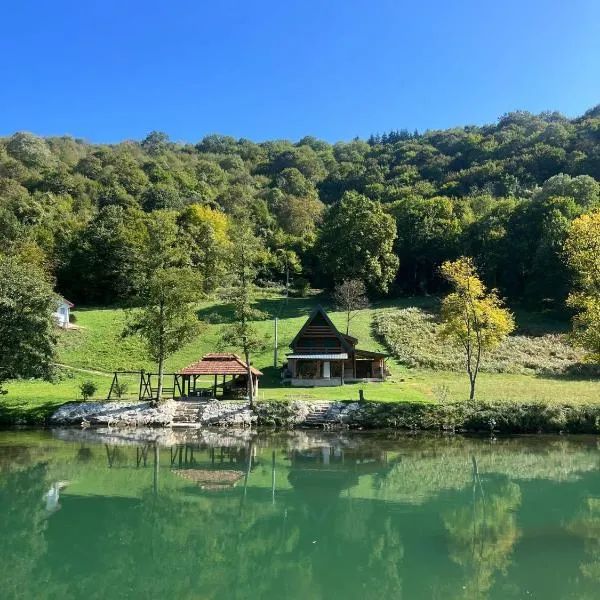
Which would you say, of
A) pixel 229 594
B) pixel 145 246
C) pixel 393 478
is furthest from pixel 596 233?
pixel 229 594

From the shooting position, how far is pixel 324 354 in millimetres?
42562

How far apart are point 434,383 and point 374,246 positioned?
2581cm

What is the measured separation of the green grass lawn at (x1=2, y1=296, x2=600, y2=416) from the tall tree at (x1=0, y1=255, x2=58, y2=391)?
3280mm

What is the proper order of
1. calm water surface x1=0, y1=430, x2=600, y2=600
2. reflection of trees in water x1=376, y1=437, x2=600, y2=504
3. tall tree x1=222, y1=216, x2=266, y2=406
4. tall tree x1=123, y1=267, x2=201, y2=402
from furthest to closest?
tall tree x1=123, y1=267, x2=201, y2=402 < tall tree x1=222, y1=216, x2=266, y2=406 < reflection of trees in water x1=376, y1=437, x2=600, y2=504 < calm water surface x1=0, y1=430, x2=600, y2=600

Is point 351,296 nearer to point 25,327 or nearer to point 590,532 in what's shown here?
point 25,327

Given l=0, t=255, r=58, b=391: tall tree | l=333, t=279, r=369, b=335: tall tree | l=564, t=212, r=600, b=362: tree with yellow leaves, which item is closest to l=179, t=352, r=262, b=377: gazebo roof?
l=0, t=255, r=58, b=391: tall tree

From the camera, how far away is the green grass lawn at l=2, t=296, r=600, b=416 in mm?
34125

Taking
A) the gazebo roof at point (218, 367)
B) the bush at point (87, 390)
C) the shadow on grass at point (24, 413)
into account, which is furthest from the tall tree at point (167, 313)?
the shadow on grass at point (24, 413)

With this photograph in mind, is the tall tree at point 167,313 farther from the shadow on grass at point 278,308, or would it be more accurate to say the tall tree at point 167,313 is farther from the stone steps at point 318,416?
the shadow on grass at point 278,308

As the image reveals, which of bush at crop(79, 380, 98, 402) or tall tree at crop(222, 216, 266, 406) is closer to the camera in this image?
tall tree at crop(222, 216, 266, 406)

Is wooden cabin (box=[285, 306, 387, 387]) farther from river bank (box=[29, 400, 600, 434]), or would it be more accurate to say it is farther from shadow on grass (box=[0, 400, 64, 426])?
shadow on grass (box=[0, 400, 64, 426])

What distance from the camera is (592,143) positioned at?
98.2 m

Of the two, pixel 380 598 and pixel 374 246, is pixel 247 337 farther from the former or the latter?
pixel 374 246

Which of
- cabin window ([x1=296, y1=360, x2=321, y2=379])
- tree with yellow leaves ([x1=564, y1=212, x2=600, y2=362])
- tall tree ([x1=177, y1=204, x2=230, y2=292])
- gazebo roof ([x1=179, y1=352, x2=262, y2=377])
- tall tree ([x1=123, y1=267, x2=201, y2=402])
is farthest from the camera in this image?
tall tree ([x1=177, y1=204, x2=230, y2=292])
